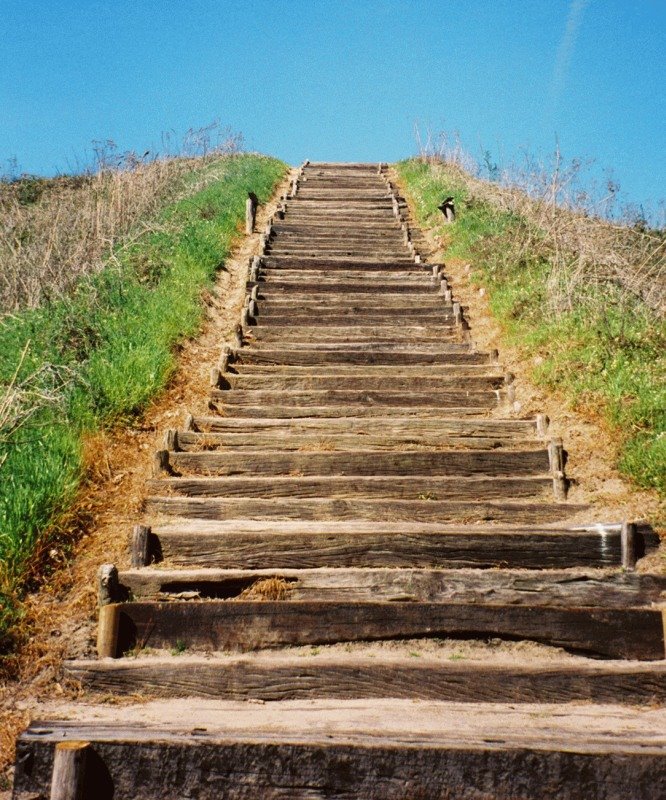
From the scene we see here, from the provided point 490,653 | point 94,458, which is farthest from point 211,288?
point 490,653

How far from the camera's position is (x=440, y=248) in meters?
11.0

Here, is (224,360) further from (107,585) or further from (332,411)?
(107,585)

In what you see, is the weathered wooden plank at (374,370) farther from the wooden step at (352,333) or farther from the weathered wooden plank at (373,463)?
the weathered wooden plank at (373,463)

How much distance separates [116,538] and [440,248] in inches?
323

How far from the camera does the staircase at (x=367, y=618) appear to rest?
2.47 meters

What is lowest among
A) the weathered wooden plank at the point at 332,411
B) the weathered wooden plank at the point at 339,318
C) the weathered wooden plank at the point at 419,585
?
the weathered wooden plank at the point at 419,585

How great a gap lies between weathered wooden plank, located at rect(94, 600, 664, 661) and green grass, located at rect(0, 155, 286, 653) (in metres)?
0.71

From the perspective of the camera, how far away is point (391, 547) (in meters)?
3.96

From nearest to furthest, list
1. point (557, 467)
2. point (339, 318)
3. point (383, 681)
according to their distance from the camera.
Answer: point (383, 681) → point (557, 467) → point (339, 318)

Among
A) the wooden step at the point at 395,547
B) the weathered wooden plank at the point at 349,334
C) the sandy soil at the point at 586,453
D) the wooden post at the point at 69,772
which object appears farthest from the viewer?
the weathered wooden plank at the point at 349,334

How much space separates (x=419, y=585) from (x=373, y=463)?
1306 mm

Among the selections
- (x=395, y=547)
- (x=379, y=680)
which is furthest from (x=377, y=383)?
(x=379, y=680)

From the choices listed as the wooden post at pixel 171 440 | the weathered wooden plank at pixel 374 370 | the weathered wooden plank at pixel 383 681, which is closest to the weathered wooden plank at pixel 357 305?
the weathered wooden plank at pixel 374 370

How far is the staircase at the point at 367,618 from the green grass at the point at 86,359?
1.76 feet
